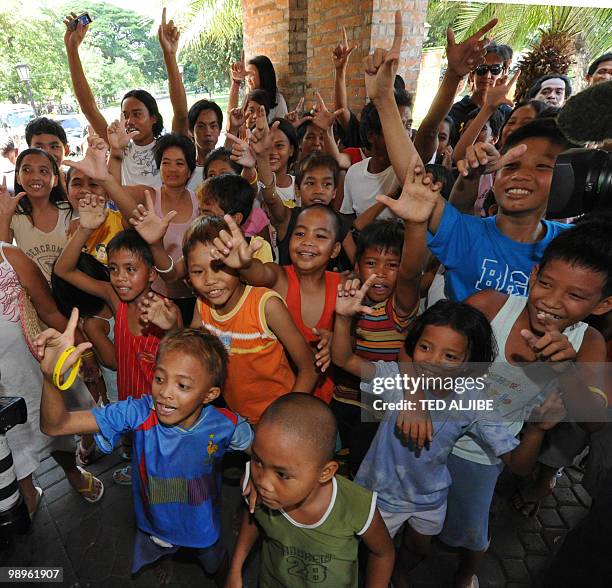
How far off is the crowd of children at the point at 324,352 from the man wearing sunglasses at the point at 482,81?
5.30 feet

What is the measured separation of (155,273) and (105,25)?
2827cm

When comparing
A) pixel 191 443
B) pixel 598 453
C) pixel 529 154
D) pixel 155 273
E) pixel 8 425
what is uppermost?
pixel 529 154

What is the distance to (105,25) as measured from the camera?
23672 millimetres

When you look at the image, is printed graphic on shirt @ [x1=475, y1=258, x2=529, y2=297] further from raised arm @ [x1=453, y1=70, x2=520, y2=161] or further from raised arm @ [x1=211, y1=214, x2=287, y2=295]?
raised arm @ [x1=453, y1=70, x2=520, y2=161]

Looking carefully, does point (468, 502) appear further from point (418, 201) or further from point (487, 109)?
point (487, 109)

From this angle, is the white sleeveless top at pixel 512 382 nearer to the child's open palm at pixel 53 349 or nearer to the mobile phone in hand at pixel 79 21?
the child's open palm at pixel 53 349

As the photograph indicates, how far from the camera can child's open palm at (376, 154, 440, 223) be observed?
156 centimetres

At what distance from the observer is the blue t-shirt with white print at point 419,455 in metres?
1.35

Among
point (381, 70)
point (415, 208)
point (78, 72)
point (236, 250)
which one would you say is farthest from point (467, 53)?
point (78, 72)

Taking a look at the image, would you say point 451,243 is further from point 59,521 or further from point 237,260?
point 59,521

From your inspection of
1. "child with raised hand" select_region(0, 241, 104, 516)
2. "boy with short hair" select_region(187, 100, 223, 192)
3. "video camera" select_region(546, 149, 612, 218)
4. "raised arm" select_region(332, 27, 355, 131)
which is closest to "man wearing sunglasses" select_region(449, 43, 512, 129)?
"raised arm" select_region(332, 27, 355, 131)

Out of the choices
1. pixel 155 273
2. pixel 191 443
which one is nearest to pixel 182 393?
pixel 191 443

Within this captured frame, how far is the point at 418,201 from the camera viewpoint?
157 cm

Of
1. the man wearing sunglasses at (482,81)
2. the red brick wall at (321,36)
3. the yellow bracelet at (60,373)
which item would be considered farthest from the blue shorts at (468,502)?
the red brick wall at (321,36)
